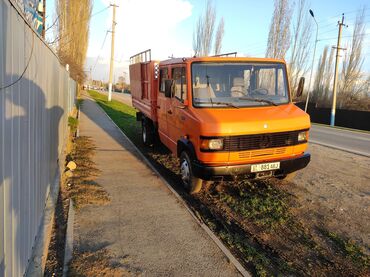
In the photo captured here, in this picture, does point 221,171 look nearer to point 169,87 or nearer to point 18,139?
point 169,87

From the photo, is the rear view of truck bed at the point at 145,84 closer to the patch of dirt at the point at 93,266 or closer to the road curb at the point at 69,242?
the road curb at the point at 69,242

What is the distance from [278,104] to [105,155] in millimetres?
5010

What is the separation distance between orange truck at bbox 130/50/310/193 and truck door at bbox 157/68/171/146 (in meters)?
0.63

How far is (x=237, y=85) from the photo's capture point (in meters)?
6.11

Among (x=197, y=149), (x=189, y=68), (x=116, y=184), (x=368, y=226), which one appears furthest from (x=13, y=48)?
(x=368, y=226)

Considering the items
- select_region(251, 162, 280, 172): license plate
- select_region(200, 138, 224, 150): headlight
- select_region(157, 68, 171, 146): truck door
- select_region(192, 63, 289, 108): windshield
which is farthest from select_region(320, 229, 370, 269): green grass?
select_region(157, 68, 171, 146): truck door

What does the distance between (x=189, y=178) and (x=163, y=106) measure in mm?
2397

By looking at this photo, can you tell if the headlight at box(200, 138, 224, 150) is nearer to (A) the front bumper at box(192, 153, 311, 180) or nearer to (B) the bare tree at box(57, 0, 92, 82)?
(A) the front bumper at box(192, 153, 311, 180)

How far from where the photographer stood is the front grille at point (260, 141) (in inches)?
211

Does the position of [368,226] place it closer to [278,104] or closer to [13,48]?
[278,104]

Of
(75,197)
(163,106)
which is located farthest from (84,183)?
(163,106)

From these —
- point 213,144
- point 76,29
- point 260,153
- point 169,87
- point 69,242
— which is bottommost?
point 69,242

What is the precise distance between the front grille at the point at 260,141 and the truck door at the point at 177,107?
112 centimetres

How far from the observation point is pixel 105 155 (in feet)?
30.5
